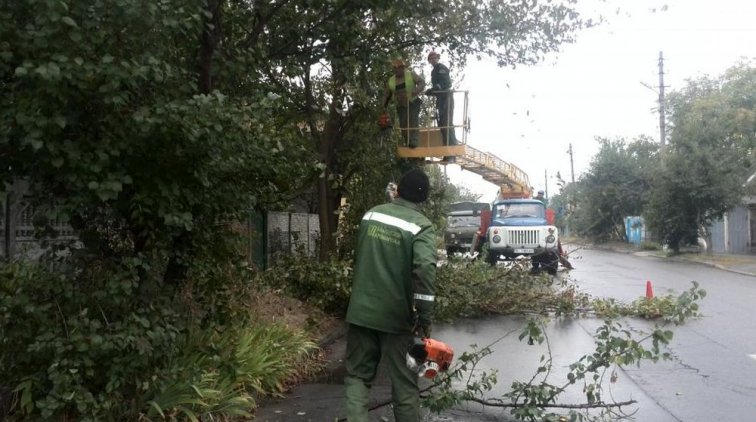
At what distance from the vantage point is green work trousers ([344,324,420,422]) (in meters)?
4.39

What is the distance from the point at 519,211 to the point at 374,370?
16157mm

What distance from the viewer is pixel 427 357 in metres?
4.43

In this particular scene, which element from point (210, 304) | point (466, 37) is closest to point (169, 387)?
point (210, 304)

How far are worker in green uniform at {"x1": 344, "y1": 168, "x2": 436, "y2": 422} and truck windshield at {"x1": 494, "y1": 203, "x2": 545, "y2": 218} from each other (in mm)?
15935

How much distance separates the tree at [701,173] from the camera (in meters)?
27.8

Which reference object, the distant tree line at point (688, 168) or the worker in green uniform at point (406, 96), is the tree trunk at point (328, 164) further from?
the distant tree line at point (688, 168)

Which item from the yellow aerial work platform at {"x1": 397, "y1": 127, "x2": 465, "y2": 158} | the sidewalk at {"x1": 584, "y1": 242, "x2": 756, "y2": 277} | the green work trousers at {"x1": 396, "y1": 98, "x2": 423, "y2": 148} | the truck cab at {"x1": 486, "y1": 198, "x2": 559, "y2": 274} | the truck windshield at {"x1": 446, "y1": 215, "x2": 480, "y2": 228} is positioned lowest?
the sidewalk at {"x1": 584, "y1": 242, "x2": 756, "y2": 277}

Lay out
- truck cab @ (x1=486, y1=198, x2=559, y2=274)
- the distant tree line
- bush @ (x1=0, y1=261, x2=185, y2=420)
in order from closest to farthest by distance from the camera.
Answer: bush @ (x1=0, y1=261, x2=185, y2=420) → truck cab @ (x1=486, y1=198, x2=559, y2=274) → the distant tree line

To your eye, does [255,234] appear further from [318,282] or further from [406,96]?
[406,96]

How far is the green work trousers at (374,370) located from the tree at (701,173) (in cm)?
2709

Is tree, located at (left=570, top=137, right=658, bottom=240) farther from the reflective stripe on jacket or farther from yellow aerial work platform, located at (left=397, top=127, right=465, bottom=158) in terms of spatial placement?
the reflective stripe on jacket

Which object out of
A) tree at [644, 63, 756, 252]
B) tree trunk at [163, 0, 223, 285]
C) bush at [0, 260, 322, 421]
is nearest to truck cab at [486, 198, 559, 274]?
tree at [644, 63, 756, 252]

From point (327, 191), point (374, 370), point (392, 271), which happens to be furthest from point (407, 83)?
point (374, 370)

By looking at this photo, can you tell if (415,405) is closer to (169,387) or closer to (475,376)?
(169,387)
